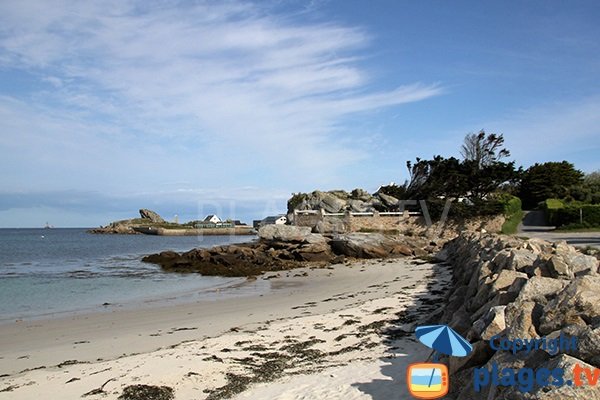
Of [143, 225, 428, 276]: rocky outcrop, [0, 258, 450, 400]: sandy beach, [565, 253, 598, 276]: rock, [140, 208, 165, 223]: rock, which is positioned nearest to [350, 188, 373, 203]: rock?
[143, 225, 428, 276]: rocky outcrop

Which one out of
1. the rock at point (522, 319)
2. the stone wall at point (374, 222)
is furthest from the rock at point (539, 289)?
the stone wall at point (374, 222)

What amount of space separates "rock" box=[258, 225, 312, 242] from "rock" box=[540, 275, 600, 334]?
2501 cm

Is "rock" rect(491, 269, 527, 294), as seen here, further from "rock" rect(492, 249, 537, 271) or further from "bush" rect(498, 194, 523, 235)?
"bush" rect(498, 194, 523, 235)

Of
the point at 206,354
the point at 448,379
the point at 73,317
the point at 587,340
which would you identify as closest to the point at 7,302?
the point at 73,317

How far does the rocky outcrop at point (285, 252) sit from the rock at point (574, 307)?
1876 cm

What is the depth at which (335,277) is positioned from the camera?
64.6ft

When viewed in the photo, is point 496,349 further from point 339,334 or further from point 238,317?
point 238,317

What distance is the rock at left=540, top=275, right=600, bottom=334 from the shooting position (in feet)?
12.9

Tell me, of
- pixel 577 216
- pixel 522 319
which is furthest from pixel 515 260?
pixel 577 216

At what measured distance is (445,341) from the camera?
4312mm

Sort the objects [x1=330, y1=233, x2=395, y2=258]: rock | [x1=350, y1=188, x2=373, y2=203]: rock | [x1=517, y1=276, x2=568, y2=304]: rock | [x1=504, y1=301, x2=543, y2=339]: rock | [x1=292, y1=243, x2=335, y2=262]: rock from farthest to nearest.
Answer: [x1=350, y1=188, x2=373, y2=203]: rock
[x1=330, y1=233, x2=395, y2=258]: rock
[x1=292, y1=243, x2=335, y2=262]: rock
[x1=517, y1=276, x2=568, y2=304]: rock
[x1=504, y1=301, x2=543, y2=339]: rock

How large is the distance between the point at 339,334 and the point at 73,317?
23.7 ft

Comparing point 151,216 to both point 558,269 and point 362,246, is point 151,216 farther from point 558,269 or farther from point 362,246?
point 558,269

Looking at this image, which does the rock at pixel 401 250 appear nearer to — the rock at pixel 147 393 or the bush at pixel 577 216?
the bush at pixel 577 216
